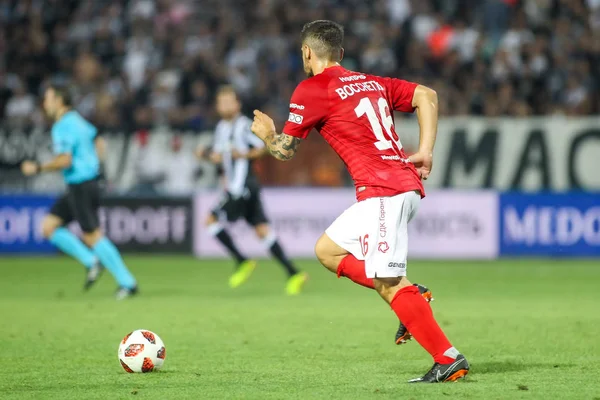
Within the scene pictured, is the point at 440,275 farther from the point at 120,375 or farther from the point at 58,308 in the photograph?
the point at 120,375

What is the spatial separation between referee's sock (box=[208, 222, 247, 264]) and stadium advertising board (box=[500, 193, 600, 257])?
6.26m

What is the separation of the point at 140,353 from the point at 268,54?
15.2 meters

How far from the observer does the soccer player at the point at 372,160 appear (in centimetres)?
668

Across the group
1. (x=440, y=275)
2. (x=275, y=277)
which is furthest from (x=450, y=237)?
(x=275, y=277)

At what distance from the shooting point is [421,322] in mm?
6680

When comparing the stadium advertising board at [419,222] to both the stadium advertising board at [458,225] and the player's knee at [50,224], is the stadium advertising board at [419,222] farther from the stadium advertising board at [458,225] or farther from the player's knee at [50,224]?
the player's knee at [50,224]

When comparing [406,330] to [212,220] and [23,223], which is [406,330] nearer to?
[212,220]

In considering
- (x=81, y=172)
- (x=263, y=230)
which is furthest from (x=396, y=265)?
(x=263, y=230)

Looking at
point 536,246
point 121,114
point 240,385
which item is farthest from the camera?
point 121,114

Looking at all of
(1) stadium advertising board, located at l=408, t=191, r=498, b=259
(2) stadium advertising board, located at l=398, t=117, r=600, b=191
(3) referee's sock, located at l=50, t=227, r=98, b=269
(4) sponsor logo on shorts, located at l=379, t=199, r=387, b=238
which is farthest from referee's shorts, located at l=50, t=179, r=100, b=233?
(2) stadium advertising board, located at l=398, t=117, r=600, b=191

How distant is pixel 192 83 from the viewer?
69.8ft

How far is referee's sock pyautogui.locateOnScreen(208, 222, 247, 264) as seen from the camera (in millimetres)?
14000

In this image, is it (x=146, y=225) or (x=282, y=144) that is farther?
(x=146, y=225)

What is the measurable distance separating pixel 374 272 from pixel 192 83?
1506cm
